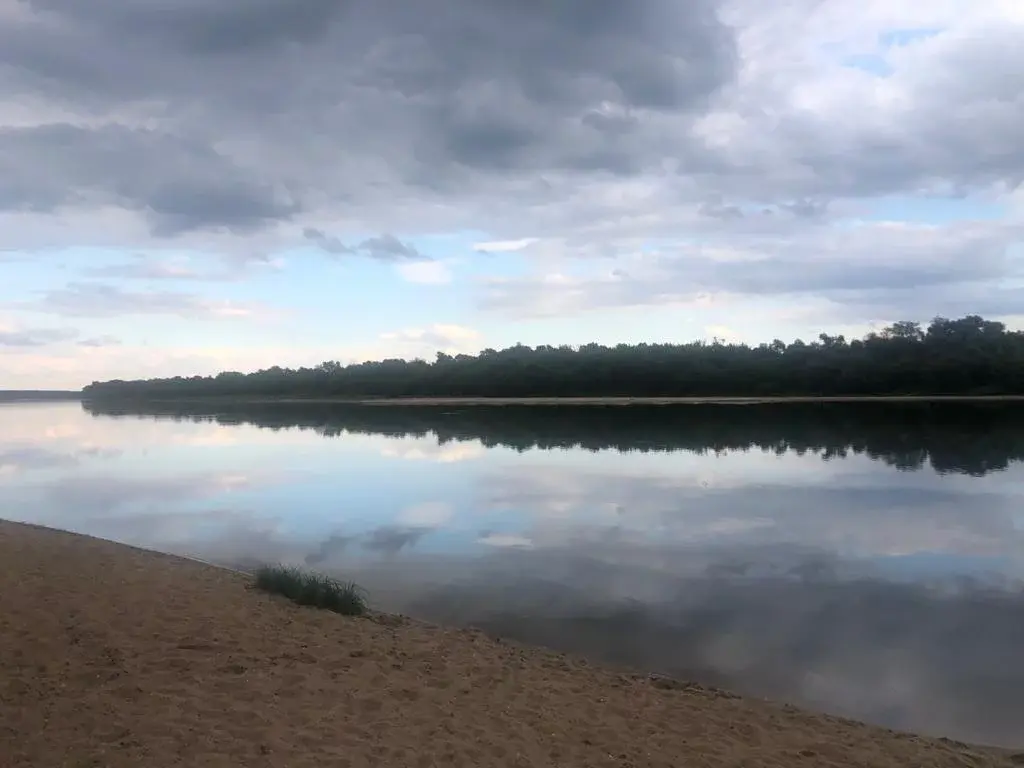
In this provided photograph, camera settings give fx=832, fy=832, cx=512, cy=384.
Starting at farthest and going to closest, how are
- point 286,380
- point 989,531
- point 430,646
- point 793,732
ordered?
1. point 286,380
2. point 989,531
3. point 430,646
4. point 793,732

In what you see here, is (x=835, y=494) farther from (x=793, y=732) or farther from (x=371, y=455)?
(x=371, y=455)

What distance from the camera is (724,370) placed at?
286 feet

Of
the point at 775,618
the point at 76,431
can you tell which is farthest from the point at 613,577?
the point at 76,431

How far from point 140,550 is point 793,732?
9799 mm

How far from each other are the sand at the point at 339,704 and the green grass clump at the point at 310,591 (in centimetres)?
45

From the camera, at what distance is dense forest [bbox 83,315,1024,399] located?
76.4m

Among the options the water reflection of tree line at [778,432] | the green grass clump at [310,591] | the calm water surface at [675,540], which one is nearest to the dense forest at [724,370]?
the water reflection of tree line at [778,432]

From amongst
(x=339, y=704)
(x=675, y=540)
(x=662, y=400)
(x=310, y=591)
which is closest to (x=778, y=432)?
(x=675, y=540)

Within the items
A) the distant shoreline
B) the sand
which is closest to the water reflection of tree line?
the distant shoreline

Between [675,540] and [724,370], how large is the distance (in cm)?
7658

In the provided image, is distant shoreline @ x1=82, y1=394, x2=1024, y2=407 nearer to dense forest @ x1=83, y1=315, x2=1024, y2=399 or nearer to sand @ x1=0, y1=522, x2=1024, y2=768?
dense forest @ x1=83, y1=315, x2=1024, y2=399

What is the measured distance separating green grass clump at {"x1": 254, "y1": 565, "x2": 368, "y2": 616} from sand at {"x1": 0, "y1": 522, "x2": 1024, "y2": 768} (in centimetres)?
45

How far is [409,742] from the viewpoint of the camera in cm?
527

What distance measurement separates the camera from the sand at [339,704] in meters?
5.10
